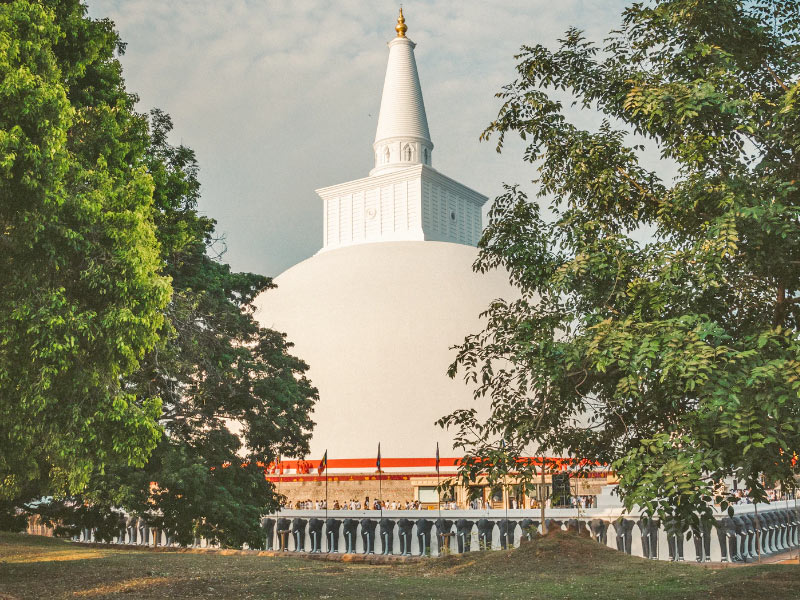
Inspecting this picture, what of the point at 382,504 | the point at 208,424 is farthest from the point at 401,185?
the point at 208,424

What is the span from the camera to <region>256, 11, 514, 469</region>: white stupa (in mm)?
36312

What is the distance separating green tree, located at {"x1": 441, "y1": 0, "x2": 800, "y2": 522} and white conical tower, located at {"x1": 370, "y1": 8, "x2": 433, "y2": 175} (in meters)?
42.5

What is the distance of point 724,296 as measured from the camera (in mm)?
7980

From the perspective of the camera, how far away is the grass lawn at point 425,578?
380 inches

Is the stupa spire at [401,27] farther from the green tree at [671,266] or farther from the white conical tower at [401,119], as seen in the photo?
the green tree at [671,266]

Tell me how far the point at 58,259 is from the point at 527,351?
17.0 ft

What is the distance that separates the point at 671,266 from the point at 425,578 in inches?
277

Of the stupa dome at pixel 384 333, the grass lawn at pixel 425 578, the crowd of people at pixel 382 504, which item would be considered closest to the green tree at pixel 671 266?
the grass lawn at pixel 425 578

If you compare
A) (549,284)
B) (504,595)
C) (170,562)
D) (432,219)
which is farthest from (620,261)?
(432,219)

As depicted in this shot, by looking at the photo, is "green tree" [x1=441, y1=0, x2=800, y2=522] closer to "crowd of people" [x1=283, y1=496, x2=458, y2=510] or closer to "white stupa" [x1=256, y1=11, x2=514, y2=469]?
"crowd of people" [x1=283, y1=496, x2=458, y2=510]

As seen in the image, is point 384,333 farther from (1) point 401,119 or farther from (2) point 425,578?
(2) point 425,578

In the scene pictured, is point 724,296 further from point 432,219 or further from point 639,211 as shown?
point 432,219

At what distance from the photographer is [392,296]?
4078cm

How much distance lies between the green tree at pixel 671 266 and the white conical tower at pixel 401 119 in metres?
42.5
